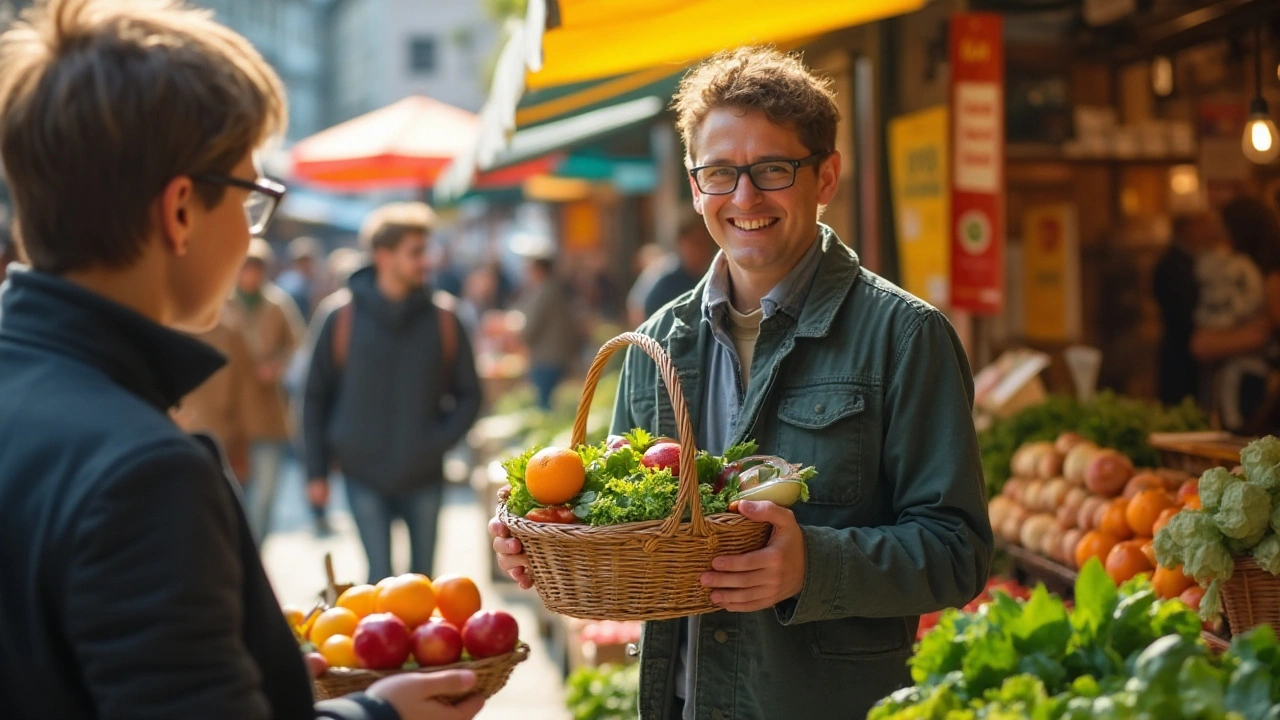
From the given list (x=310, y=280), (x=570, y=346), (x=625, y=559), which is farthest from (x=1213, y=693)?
(x=310, y=280)

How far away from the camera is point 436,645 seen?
234 centimetres

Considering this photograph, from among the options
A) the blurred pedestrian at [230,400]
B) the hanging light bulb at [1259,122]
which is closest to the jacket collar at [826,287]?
the hanging light bulb at [1259,122]

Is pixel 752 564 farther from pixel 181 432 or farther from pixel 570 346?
pixel 570 346

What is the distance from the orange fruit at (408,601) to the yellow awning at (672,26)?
309cm

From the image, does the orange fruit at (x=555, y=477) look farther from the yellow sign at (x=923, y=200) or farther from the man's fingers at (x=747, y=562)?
the yellow sign at (x=923, y=200)

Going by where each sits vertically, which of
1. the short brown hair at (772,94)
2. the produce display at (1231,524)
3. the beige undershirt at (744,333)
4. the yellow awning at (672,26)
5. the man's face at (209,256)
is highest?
the yellow awning at (672,26)

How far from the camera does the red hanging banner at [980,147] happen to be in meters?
5.61

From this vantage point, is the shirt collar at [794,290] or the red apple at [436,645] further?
the shirt collar at [794,290]

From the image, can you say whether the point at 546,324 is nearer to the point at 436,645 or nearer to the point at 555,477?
the point at 555,477

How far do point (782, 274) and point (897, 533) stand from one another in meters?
0.63

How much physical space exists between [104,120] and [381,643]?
1043 millimetres

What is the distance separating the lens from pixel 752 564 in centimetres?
238

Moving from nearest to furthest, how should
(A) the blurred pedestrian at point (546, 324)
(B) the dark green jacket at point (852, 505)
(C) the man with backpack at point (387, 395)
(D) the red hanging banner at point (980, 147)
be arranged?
(B) the dark green jacket at point (852, 505) < (D) the red hanging banner at point (980, 147) < (C) the man with backpack at point (387, 395) < (A) the blurred pedestrian at point (546, 324)

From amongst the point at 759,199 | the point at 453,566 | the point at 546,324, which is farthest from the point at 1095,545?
the point at 546,324
